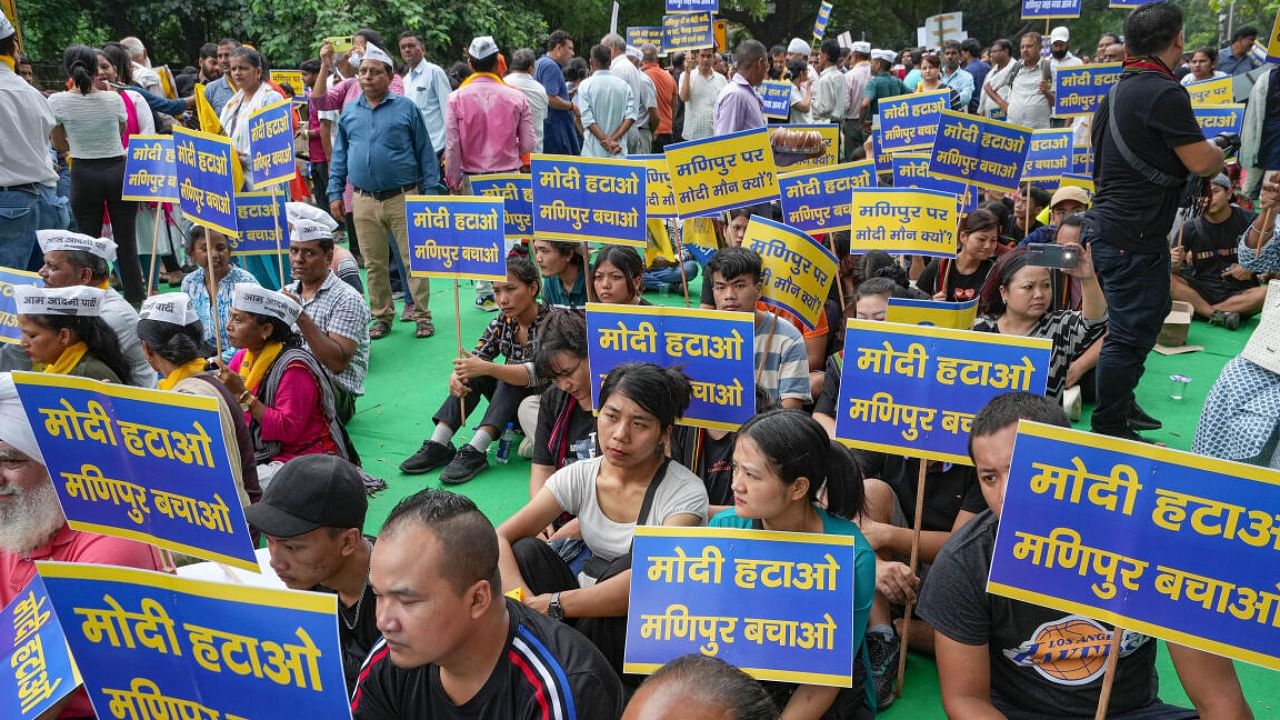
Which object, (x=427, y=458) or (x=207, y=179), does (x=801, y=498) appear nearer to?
(x=427, y=458)

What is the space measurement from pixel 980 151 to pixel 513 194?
10.9ft

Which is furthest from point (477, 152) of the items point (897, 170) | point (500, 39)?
point (500, 39)

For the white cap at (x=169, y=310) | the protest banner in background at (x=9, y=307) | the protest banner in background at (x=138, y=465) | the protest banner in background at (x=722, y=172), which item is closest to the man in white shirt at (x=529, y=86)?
the protest banner in background at (x=722, y=172)

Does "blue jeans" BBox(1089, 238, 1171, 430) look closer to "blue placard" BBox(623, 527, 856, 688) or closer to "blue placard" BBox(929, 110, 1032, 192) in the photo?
"blue placard" BBox(929, 110, 1032, 192)

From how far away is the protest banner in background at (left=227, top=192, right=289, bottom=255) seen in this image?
717cm

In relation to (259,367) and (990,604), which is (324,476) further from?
(259,367)

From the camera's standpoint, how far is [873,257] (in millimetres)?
6465

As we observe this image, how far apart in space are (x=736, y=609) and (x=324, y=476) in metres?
1.25

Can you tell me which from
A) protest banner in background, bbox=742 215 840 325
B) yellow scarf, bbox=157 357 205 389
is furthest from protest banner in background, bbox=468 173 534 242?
yellow scarf, bbox=157 357 205 389

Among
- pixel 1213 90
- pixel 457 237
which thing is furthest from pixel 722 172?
pixel 1213 90

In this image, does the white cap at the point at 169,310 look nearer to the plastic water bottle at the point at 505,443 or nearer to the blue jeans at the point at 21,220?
the plastic water bottle at the point at 505,443

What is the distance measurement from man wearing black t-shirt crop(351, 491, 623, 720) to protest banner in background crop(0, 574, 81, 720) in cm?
85

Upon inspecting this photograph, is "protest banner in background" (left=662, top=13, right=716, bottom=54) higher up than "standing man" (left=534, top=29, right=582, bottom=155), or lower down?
higher up

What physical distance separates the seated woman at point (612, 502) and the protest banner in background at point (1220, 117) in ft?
23.8
